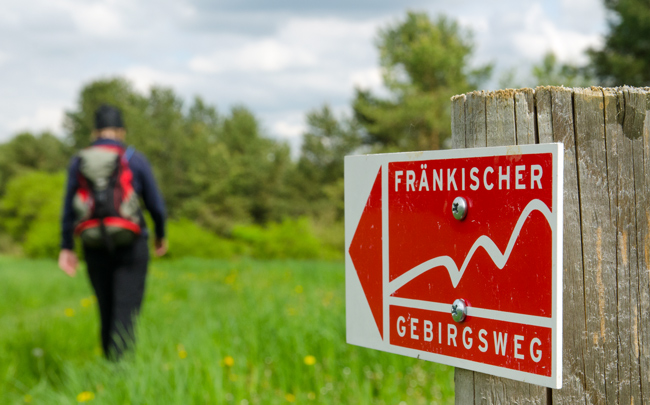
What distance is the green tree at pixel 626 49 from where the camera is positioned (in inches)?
720

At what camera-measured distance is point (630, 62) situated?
1833 cm

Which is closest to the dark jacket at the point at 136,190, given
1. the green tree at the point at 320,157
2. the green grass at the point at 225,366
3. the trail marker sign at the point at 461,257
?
the green grass at the point at 225,366

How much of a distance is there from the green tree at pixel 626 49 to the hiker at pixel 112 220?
18543 mm

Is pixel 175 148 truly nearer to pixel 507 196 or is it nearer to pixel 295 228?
pixel 295 228

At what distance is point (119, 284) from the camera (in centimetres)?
350

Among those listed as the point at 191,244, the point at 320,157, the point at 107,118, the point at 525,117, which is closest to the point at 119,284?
the point at 107,118

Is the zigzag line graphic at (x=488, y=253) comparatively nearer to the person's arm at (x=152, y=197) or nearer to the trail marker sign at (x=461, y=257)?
the trail marker sign at (x=461, y=257)

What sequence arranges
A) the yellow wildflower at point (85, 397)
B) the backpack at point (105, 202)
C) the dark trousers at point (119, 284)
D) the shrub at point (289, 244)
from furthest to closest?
the shrub at point (289, 244) → the dark trousers at point (119, 284) → the backpack at point (105, 202) → the yellow wildflower at point (85, 397)

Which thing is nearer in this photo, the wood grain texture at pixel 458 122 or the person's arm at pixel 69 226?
the wood grain texture at pixel 458 122

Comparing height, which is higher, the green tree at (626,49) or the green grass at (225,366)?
the green tree at (626,49)

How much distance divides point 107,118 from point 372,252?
2.97m

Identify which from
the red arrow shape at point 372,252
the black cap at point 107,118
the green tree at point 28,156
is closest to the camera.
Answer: the red arrow shape at point 372,252

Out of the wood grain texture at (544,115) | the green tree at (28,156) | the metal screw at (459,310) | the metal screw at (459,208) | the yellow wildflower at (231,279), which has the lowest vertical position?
the yellow wildflower at (231,279)

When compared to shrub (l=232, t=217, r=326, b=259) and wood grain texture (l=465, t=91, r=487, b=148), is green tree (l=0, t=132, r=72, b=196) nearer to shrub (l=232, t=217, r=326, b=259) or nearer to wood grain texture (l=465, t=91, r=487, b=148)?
shrub (l=232, t=217, r=326, b=259)
